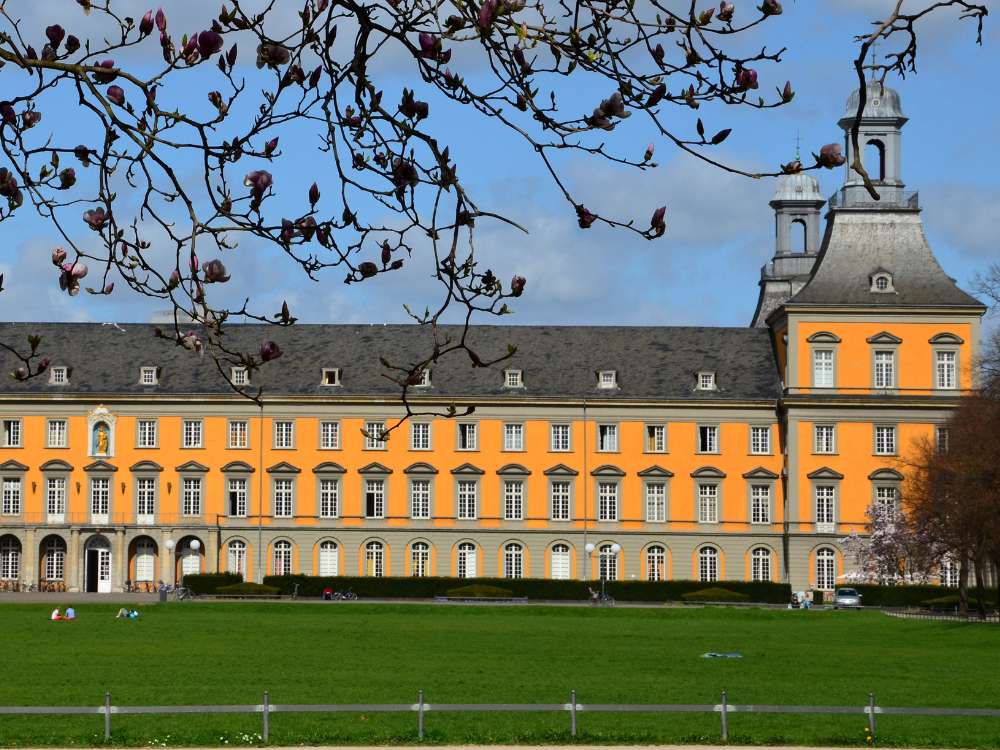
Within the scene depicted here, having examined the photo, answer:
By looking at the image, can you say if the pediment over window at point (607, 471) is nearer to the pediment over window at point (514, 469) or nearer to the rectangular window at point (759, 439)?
the pediment over window at point (514, 469)

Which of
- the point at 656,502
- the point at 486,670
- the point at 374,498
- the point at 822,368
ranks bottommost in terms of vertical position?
the point at 486,670

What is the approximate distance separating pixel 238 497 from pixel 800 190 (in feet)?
127

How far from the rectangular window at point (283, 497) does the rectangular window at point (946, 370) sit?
1142 inches

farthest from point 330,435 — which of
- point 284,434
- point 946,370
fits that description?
point 946,370

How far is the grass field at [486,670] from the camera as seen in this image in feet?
89.0

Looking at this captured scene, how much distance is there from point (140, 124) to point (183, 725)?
801 inches

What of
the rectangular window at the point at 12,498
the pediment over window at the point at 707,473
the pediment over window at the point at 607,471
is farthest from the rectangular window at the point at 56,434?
the pediment over window at the point at 707,473

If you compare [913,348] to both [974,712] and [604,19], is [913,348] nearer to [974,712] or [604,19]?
[974,712]

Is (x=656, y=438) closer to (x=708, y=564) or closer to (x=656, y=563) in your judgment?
(x=656, y=563)

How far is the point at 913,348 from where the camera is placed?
82938mm

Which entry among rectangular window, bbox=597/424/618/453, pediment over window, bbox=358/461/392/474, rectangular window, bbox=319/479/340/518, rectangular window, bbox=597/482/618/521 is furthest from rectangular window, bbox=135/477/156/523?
rectangular window, bbox=597/424/618/453

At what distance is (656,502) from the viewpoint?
85.7 m

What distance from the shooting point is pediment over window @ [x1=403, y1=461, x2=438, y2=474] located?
282 feet

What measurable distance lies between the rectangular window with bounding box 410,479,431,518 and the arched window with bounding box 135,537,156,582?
38.5 feet
